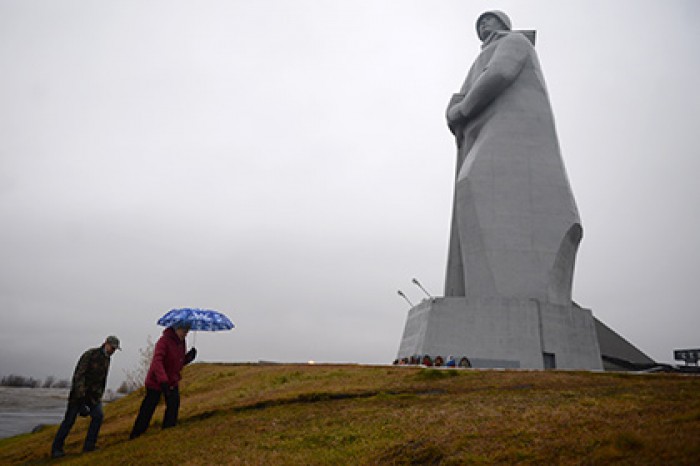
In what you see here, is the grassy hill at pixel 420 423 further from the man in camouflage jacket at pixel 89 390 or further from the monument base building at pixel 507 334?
the monument base building at pixel 507 334

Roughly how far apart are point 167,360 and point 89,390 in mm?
1021

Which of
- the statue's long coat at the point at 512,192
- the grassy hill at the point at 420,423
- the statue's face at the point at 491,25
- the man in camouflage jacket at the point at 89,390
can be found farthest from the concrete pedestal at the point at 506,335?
the statue's face at the point at 491,25

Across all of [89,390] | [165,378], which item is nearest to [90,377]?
[89,390]

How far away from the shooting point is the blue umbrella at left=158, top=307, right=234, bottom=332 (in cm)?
712

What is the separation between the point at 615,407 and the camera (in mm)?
5270

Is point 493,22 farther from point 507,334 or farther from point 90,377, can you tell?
point 90,377

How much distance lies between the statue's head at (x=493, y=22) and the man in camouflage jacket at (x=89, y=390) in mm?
15759

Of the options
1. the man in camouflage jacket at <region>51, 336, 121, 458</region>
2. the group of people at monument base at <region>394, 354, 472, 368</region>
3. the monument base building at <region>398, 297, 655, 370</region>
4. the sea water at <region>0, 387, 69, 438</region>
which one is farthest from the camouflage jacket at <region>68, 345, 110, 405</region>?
the monument base building at <region>398, 297, 655, 370</region>

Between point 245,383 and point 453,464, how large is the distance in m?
6.39

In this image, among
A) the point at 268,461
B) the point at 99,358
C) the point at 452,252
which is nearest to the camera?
the point at 268,461

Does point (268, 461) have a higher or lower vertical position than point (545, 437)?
lower

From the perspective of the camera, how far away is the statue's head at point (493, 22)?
1805 cm

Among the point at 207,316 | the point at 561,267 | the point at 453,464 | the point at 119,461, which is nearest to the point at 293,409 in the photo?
the point at 207,316

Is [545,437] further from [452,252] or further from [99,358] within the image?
[452,252]
